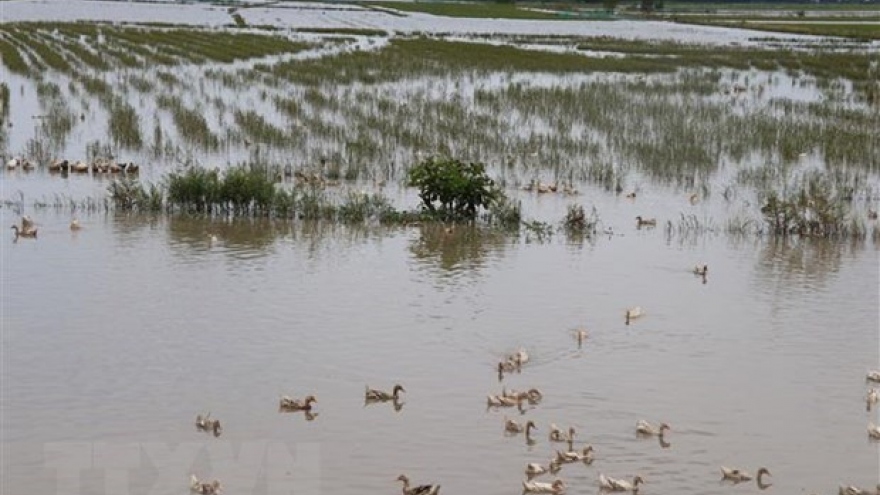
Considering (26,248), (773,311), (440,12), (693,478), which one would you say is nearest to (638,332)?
(773,311)

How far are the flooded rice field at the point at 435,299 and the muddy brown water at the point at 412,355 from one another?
33 millimetres

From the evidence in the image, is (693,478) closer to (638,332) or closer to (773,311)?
(638,332)

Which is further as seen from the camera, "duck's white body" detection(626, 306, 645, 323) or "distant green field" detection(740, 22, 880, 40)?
"distant green field" detection(740, 22, 880, 40)

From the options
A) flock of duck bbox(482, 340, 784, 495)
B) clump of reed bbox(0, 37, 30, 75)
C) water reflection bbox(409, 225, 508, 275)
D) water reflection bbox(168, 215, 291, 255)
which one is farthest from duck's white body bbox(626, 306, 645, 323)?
clump of reed bbox(0, 37, 30, 75)

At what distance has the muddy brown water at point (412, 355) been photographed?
8.50 meters

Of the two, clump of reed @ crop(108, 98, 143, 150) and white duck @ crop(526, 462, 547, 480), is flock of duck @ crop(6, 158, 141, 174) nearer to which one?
clump of reed @ crop(108, 98, 143, 150)

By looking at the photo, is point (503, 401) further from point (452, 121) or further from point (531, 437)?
point (452, 121)

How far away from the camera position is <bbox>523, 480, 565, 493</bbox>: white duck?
7.98 meters

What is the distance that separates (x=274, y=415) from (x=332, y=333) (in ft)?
6.73

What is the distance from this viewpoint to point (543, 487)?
798 cm

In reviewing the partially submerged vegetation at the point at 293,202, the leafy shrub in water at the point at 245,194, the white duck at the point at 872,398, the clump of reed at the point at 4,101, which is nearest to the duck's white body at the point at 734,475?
the white duck at the point at 872,398

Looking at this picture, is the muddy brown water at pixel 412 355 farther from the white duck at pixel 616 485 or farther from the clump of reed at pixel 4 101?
the clump of reed at pixel 4 101

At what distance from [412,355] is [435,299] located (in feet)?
6.38

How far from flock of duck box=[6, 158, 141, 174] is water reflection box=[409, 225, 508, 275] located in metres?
4.89
